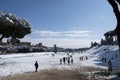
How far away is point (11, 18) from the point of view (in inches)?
1909

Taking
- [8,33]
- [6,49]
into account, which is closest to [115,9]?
[8,33]

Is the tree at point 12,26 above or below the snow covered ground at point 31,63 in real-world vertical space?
above

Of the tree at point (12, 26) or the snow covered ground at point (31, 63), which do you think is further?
the snow covered ground at point (31, 63)

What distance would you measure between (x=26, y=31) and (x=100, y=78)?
76.3 ft

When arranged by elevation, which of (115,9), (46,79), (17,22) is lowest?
(46,79)

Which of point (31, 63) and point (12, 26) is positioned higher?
point (12, 26)

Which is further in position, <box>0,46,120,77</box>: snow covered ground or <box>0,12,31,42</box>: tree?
<box>0,46,120,77</box>: snow covered ground

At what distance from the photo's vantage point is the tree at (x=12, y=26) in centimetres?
4562

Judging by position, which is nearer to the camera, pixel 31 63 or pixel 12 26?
pixel 12 26

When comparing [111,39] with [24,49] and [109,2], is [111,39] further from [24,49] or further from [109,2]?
[109,2]

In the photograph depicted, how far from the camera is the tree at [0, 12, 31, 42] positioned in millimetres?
45625

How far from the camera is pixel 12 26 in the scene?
47125 mm

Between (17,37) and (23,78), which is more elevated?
(17,37)

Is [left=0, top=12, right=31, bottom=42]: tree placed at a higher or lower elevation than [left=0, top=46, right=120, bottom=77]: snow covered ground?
higher
